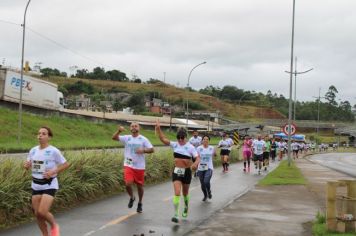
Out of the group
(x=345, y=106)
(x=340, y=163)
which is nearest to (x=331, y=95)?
(x=345, y=106)

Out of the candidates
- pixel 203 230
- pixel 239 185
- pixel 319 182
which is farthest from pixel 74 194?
pixel 319 182

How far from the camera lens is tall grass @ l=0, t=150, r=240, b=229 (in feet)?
31.8

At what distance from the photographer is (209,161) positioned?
46.1 feet

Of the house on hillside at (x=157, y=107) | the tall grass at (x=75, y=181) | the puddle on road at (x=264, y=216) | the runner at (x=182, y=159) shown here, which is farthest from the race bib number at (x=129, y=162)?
the house on hillside at (x=157, y=107)

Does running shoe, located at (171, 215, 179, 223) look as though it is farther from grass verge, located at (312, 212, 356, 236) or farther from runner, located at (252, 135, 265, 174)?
runner, located at (252, 135, 265, 174)

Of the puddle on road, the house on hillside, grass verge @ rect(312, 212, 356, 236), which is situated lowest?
the puddle on road

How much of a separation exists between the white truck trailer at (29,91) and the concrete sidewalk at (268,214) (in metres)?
26.5

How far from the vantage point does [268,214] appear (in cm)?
1166

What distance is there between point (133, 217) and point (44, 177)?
11.1ft

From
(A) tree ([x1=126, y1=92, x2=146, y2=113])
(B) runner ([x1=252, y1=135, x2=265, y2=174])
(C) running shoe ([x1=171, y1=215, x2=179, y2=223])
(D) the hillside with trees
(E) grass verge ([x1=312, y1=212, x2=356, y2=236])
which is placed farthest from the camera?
(D) the hillside with trees

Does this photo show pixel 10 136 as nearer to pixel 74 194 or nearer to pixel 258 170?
pixel 258 170

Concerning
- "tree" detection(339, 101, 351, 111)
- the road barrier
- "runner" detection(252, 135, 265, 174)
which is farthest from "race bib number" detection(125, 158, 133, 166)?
"tree" detection(339, 101, 351, 111)

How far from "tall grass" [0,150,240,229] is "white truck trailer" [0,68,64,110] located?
957 inches

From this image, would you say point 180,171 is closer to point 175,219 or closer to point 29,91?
point 175,219
